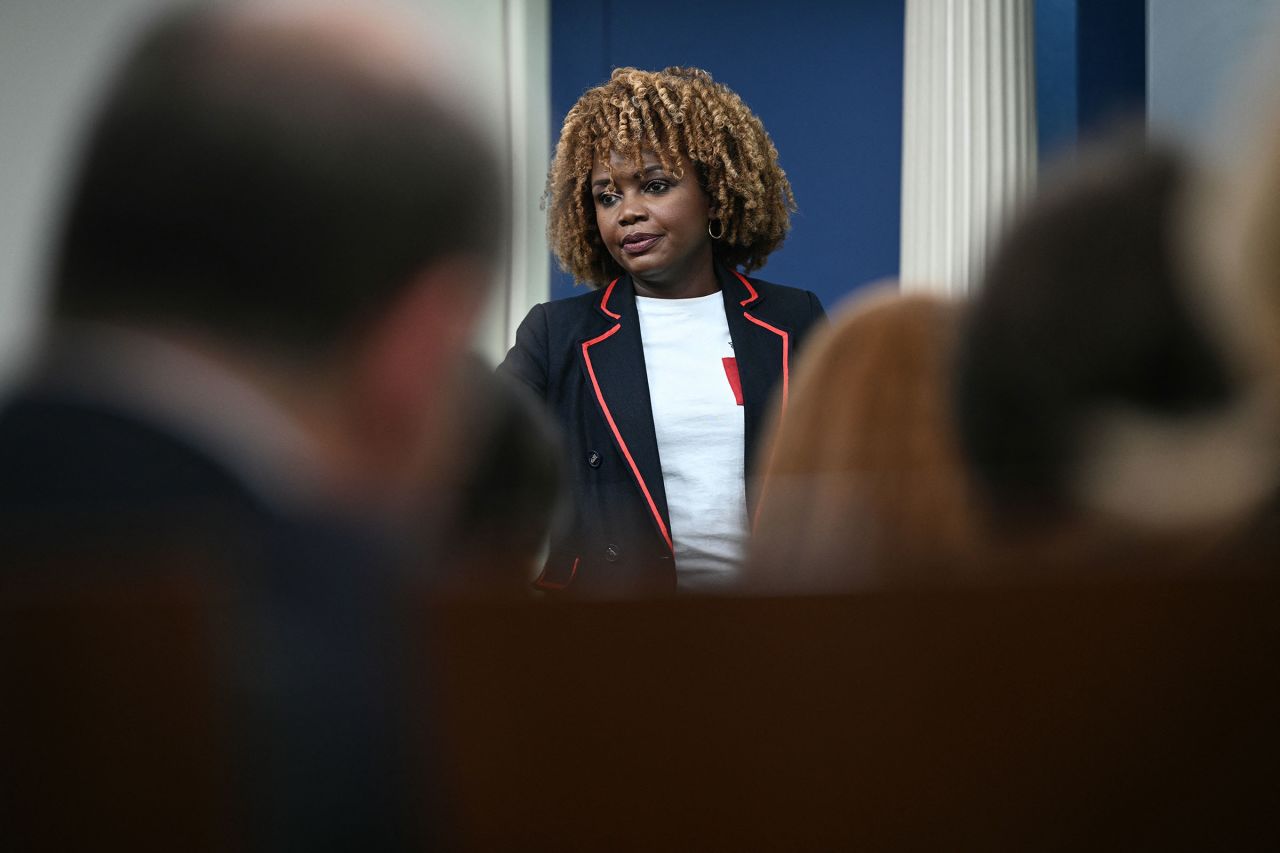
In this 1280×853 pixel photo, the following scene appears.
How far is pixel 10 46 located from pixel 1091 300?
443cm

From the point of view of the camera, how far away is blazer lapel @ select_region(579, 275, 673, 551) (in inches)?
57.9

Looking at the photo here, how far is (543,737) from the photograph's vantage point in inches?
17.2

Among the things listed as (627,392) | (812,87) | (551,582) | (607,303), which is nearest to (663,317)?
(607,303)

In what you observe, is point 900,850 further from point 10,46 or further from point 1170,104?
point 10,46

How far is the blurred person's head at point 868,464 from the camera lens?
0.46 meters

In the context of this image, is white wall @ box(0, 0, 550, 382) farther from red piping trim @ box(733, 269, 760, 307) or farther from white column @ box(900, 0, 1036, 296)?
red piping trim @ box(733, 269, 760, 307)

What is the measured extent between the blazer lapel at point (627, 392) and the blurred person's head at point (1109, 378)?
A: 942 mm

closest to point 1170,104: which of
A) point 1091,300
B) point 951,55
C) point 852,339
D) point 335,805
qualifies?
point 951,55

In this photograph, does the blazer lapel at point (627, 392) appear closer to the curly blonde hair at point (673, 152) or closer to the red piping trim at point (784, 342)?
the red piping trim at point (784, 342)

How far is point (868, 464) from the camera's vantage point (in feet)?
2.31

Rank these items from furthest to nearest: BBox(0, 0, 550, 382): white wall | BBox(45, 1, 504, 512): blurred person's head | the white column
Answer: BBox(0, 0, 550, 382): white wall → the white column → BBox(45, 1, 504, 512): blurred person's head

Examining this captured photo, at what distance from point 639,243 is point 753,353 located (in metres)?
0.27

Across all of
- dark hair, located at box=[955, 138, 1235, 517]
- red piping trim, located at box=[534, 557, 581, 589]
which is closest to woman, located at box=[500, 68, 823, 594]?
red piping trim, located at box=[534, 557, 581, 589]

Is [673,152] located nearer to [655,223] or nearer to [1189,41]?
[655,223]
